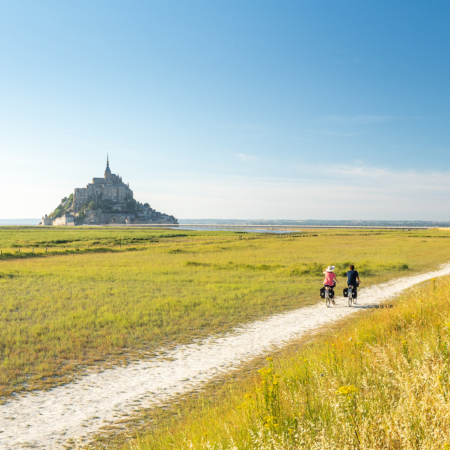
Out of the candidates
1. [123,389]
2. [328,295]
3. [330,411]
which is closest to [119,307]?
[123,389]

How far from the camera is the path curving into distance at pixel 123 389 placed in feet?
19.4

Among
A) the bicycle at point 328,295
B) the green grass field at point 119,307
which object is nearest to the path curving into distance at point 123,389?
the green grass field at point 119,307

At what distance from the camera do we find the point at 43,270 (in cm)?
2827

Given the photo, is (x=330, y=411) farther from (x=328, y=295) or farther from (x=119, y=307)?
(x=119, y=307)

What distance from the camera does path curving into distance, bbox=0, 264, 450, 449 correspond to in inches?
233

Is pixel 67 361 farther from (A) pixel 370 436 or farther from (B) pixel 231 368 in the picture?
(A) pixel 370 436

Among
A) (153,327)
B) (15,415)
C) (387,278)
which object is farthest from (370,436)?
(387,278)

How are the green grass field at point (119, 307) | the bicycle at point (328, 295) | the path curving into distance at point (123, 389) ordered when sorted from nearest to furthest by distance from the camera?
the path curving into distance at point (123, 389)
the green grass field at point (119, 307)
the bicycle at point (328, 295)

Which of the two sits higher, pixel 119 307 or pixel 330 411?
pixel 330 411

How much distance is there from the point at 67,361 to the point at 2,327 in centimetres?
445

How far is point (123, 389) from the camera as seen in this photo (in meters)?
7.61

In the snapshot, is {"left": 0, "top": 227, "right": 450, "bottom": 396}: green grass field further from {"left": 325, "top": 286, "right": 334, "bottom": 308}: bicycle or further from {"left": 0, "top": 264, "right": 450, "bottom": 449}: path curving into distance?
{"left": 325, "top": 286, "right": 334, "bottom": 308}: bicycle

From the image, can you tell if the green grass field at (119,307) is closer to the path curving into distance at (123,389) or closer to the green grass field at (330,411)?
the path curving into distance at (123,389)

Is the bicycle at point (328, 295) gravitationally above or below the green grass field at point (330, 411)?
below
